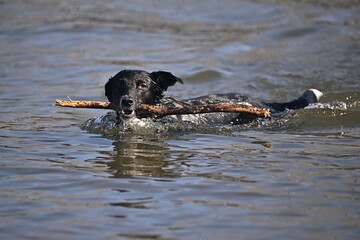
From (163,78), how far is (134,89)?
0.66m

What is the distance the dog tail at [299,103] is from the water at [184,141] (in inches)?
11.7

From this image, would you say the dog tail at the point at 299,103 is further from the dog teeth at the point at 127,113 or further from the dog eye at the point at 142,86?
the dog teeth at the point at 127,113

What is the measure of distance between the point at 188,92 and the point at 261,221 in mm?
7845

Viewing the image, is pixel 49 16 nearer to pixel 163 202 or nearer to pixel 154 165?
pixel 154 165

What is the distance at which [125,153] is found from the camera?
26.1 feet

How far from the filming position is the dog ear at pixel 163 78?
9.34 meters

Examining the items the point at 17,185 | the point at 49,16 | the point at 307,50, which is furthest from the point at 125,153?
the point at 49,16

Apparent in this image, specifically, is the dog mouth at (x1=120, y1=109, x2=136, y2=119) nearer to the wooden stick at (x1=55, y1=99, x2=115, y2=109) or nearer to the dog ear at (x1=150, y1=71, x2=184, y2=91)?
the wooden stick at (x1=55, y1=99, x2=115, y2=109)

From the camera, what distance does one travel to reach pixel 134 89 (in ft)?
29.3

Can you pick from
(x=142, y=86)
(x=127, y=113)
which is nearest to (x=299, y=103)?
(x=142, y=86)

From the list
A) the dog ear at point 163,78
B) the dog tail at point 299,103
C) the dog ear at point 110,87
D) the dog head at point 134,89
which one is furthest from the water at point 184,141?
the dog ear at point 163,78

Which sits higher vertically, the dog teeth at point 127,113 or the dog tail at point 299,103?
the dog tail at point 299,103

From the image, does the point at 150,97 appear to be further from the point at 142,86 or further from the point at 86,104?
the point at 86,104

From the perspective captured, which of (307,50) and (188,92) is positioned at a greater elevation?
(307,50)
